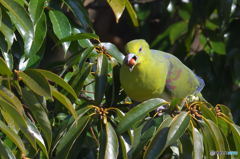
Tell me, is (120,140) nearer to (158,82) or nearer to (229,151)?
→ (229,151)

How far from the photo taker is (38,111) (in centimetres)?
243

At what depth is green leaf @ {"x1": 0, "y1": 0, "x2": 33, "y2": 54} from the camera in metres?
2.51

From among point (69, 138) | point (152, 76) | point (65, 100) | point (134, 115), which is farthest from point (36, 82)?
point (152, 76)

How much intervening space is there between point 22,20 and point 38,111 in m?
0.44

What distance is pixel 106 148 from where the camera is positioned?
2416mm

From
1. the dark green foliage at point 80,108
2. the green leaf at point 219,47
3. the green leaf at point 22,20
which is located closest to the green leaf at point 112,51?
the dark green foliage at point 80,108

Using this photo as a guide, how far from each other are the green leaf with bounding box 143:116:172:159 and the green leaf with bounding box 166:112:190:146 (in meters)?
0.02

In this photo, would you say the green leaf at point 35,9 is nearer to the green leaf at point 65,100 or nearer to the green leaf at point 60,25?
the green leaf at point 60,25

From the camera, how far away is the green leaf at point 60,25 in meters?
3.02

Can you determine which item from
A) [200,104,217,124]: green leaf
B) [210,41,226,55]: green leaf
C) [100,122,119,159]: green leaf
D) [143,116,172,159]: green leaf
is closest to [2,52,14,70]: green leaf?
[100,122,119,159]: green leaf

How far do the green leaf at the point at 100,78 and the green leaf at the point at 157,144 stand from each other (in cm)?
49

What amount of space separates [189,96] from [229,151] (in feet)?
3.77

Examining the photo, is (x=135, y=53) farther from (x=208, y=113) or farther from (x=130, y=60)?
(x=208, y=113)

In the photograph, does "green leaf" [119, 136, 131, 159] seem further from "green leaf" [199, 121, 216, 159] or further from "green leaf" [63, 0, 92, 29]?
"green leaf" [63, 0, 92, 29]
